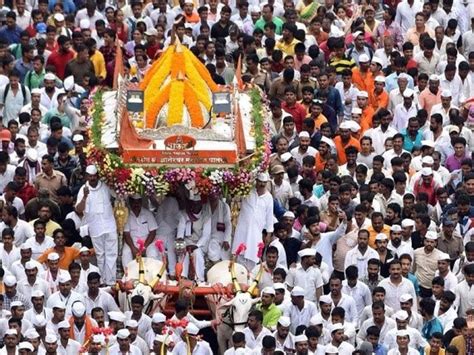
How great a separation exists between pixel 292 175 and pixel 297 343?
15.8 ft

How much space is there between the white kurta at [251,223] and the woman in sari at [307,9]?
28.0 feet

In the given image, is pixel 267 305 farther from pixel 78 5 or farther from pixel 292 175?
pixel 78 5

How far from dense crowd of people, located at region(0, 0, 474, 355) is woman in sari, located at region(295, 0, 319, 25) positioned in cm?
4

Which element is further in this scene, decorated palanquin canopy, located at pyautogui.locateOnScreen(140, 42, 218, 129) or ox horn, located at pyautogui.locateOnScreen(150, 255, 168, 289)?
decorated palanquin canopy, located at pyautogui.locateOnScreen(140, 42, 218, 129)

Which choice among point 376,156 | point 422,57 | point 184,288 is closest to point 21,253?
point 184,288

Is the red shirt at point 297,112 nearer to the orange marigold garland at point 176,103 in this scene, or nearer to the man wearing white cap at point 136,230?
the orange marigold garland at point 176,103

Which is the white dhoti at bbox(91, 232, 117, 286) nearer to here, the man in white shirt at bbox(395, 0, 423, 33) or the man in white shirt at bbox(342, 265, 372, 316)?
the man in white shirt at bbox(342, 265, 372, 316)

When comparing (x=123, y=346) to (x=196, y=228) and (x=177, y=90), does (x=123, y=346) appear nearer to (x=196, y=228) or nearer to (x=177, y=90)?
(x=196, y=228)

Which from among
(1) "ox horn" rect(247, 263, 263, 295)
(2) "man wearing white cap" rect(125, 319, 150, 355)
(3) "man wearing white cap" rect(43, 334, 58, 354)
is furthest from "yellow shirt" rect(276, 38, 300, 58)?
(3) "man wearing white cap" rect(43, 334, 58, 354)

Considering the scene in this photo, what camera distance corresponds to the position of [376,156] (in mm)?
43500

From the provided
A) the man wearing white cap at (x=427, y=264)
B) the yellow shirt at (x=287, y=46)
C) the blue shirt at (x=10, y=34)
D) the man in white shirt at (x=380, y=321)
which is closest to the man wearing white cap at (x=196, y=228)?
the man in white shirt at (x=380, y=321)

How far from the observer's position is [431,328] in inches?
1569

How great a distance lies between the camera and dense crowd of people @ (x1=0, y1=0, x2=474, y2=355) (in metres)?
39.7

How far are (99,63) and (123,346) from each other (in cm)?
950
